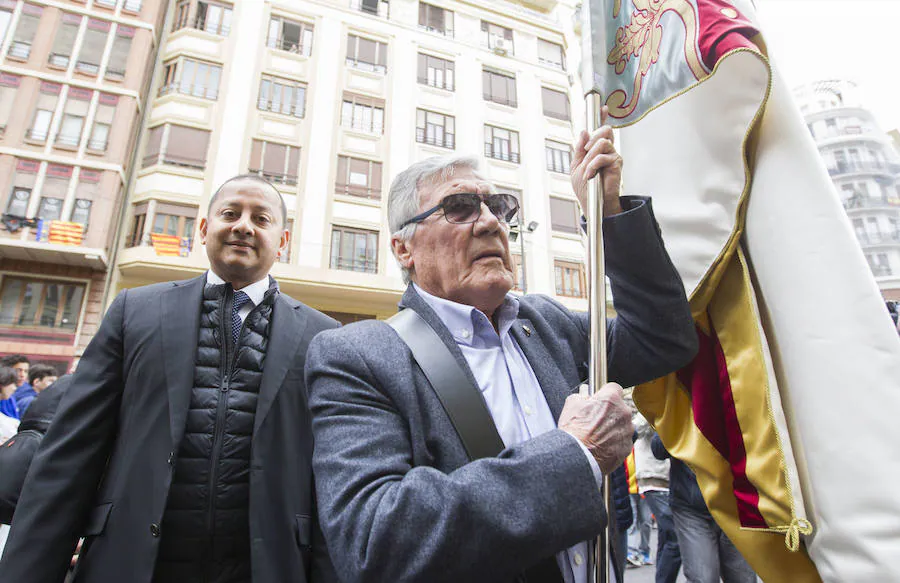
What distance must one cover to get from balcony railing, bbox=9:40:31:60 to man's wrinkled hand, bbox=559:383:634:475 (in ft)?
69.8

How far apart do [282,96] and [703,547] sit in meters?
17.5

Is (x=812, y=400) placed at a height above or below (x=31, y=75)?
below

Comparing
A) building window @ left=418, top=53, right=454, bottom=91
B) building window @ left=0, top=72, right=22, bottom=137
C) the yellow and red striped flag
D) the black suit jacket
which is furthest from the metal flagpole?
building window @ left=0, top=72, right=22, bottom=137

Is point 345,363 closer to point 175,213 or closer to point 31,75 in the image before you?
point 175,213

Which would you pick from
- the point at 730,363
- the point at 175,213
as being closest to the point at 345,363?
the point at 730,363

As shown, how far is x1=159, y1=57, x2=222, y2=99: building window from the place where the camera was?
16.0 m

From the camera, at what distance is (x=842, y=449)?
3.59 feet

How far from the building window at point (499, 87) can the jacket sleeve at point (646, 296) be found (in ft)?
63.7

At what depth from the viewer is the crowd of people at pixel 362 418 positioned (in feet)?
3.41

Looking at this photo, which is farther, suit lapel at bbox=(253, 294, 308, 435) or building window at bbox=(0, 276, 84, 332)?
building window at bbox=(0, 276, 84, 332)

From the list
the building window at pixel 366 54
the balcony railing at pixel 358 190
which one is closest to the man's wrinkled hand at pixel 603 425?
the balcony railing at pixel 358 190

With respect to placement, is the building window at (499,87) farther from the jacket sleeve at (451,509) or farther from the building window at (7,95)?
the jacket sleeve at (451,509)

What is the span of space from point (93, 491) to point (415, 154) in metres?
16.7

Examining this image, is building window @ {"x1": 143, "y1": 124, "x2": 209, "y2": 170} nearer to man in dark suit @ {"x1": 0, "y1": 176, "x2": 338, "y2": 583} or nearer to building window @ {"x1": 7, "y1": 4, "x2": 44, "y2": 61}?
building window @ {"x1": 7, "y1": 4, "x2": 44, "y2": 61}
